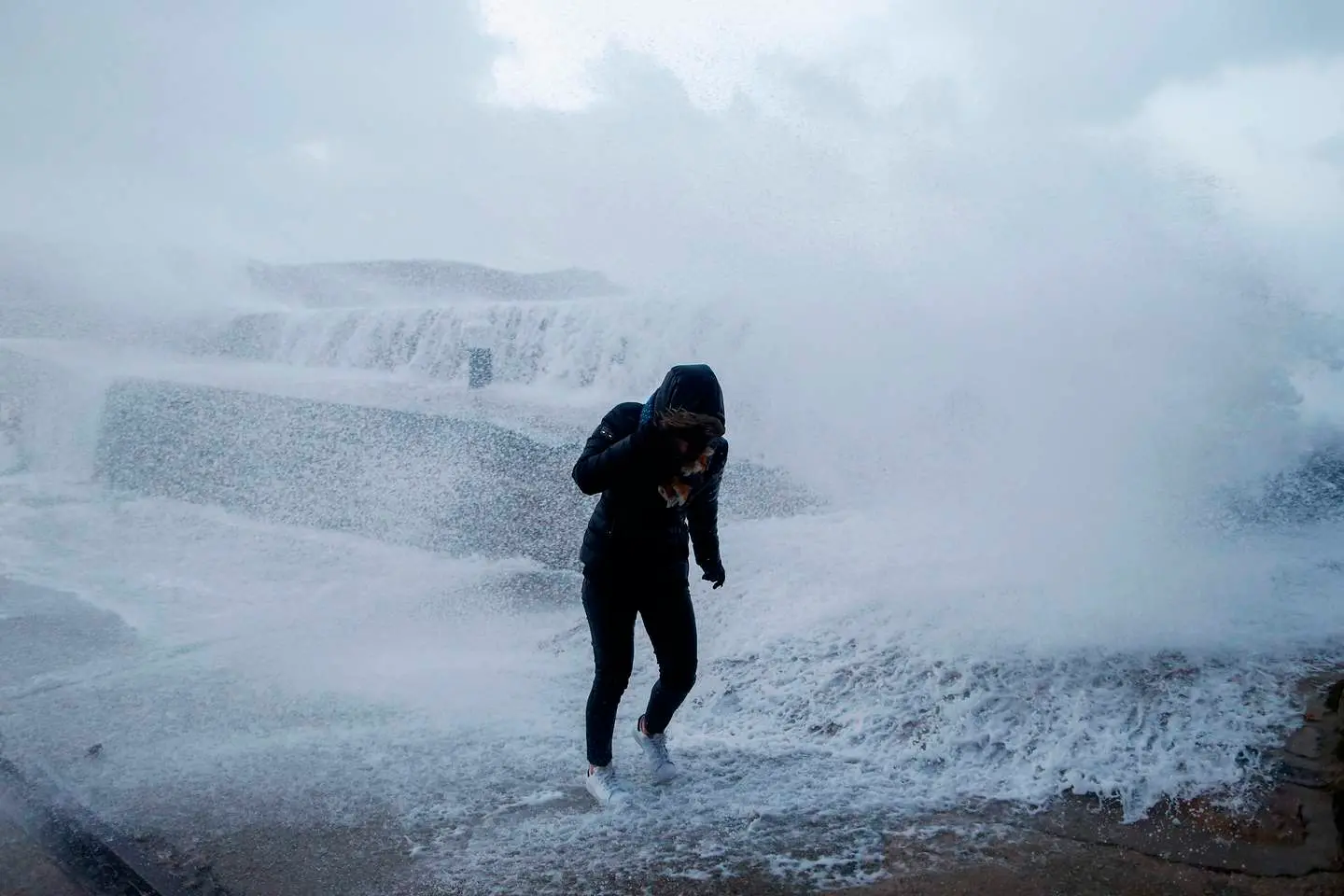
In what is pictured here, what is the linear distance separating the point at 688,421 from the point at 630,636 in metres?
0.91

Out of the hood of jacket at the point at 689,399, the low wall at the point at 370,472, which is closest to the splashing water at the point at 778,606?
the low wall at the point at 370,472

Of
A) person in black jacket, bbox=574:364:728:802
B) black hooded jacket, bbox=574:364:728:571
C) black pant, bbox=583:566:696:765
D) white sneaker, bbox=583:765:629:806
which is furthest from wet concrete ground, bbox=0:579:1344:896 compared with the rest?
black hooded jacket, bbox=574:364:728:571

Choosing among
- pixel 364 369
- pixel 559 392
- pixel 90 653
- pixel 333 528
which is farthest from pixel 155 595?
pixel 364 369

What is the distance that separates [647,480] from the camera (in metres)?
3.16

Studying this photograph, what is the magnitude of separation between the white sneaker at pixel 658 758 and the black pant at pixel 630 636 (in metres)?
0.13

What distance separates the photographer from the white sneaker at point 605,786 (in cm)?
348

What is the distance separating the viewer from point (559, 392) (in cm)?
1466

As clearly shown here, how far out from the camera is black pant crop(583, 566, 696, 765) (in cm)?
332

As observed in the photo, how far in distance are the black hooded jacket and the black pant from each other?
0.08 m

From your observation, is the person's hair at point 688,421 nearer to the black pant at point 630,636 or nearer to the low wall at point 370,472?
the black pant at point 630,636

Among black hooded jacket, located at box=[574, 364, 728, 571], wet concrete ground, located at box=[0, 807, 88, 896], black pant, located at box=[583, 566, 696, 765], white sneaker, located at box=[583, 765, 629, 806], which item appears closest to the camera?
wet concrete ground, located at box=[0, 807, 88, 896]

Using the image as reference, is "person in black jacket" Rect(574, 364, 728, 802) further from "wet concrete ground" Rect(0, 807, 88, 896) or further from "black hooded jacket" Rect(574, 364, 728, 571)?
"wet concrete ground" Rect(0, 807, 88, 896)

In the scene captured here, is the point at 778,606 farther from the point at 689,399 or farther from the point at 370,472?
the point at 370,472

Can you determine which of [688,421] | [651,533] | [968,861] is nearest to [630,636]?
[651,533]
